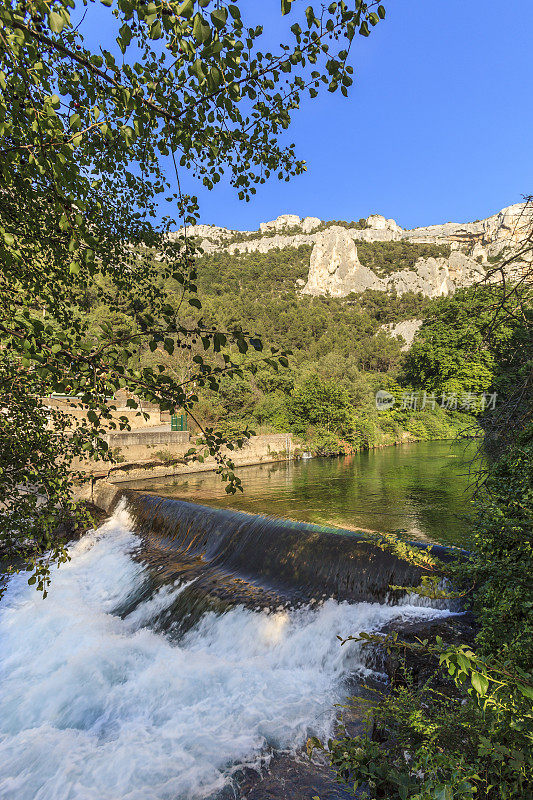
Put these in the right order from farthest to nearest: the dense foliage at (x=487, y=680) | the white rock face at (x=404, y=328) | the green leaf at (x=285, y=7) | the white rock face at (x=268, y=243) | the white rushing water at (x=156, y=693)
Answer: the white rock face at (x=268, y=243), the white rock face at (x=404, y=328), the white rushing water at (x=156, y=693), the dense foliage at (x=487, y=680), the green leaf at (x=285, y=7)

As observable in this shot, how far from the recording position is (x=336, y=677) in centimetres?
475

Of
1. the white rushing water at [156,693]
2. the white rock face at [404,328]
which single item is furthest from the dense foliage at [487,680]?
the white rock face at [404,328]

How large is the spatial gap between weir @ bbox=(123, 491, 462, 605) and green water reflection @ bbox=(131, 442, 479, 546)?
4.44 ft

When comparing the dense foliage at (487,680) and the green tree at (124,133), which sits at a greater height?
the green tree at (124,133)

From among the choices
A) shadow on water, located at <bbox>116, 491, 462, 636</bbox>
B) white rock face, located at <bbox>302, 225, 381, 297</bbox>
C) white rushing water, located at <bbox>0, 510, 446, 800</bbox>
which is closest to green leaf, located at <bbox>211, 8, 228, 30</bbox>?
white rushing water, located at <bbox>0, 510, 446, 800</bbox>

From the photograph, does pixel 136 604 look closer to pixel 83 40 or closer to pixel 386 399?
pixel 83 40

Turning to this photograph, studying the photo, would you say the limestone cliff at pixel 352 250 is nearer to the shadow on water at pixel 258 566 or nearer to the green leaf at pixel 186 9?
the shadow on water at pixel 258 566

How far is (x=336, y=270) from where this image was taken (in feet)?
310

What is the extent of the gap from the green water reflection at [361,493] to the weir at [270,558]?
135 centimetres

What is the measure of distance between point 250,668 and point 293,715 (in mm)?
1027

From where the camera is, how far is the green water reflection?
9.52m

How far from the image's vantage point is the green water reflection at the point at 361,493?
9.52 meters

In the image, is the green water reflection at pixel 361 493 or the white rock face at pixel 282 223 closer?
the green water reflection at pixel 361 493

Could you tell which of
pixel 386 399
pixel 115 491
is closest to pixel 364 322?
pixel 386 399
